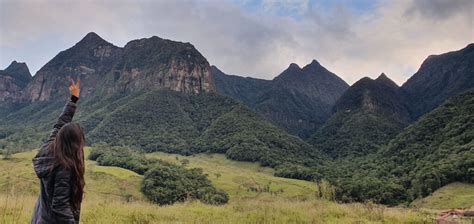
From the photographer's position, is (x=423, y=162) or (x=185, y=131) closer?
(x=423, y=162)

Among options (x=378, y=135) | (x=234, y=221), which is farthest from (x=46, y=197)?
(x=378, y=135)

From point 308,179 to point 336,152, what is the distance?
68.6 m

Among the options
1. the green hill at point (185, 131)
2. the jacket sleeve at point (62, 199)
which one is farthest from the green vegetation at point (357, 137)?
the jacket sleeve at point (62, 199)

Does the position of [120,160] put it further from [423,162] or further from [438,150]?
[438,150]

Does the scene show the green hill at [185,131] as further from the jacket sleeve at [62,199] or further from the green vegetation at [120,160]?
the jacket sleeve at [62,199]

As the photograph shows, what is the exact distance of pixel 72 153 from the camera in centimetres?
379

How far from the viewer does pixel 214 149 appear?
13550 cm

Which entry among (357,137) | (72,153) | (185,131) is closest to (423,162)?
(357,137)

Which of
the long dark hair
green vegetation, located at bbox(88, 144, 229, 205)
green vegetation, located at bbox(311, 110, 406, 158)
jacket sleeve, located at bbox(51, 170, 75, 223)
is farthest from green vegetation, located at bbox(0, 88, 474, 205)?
jacket sleeve, located at bbox(51, 170, 75, 223)

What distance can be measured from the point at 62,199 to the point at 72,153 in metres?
0.41

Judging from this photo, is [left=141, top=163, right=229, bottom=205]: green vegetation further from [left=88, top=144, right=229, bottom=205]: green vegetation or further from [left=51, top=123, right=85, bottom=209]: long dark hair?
[left=51, top=123, right=85, bottom=209]: long dark hair

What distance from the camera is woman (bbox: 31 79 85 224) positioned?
12.0 feet

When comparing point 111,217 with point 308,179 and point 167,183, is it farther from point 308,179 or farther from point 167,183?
point 308,179

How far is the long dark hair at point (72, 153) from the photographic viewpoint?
12.2 ft
